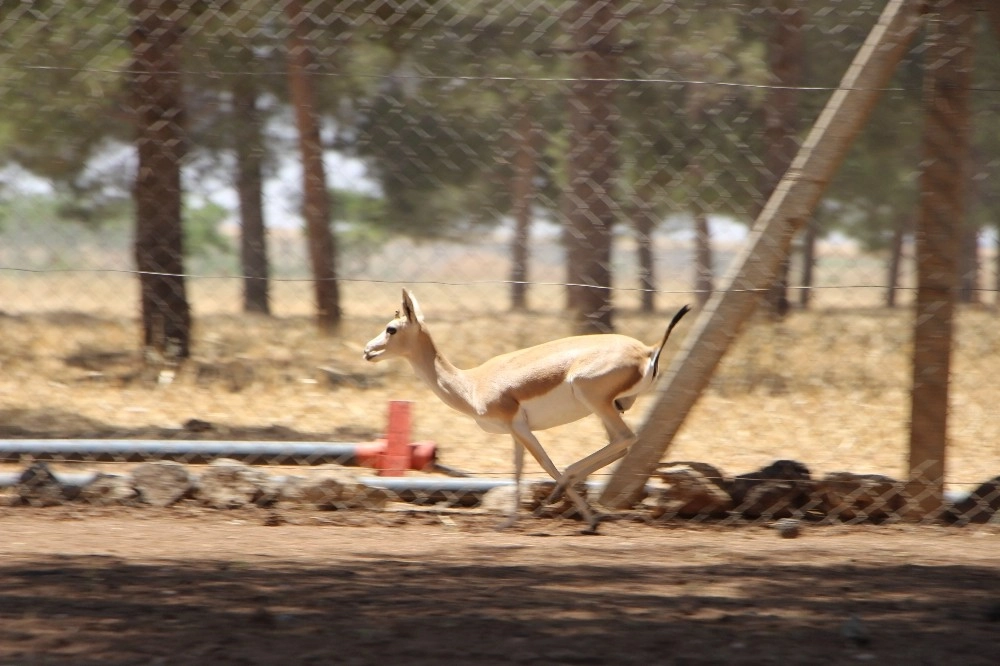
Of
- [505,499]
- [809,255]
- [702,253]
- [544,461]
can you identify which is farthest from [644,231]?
[809,255]

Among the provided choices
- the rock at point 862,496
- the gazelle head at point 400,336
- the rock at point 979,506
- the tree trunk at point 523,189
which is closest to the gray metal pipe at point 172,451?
the gazelle head at point 400,336

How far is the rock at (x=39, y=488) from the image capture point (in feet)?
18.1

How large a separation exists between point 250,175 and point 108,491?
1647 millimetres

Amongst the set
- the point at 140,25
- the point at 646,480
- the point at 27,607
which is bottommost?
the point at 27,607

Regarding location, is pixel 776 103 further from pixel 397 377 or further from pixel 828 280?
pixel 397 377

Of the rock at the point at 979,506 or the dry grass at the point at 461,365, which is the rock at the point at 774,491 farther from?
the dry grass at the point at 461,365

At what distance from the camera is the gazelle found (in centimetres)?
527

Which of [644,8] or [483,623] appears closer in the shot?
[483,623]

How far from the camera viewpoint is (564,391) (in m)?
5.35

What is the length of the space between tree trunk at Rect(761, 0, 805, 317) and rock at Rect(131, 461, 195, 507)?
2.85 meters

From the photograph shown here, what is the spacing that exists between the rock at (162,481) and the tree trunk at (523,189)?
5.87ft

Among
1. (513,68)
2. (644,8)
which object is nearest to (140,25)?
(513,68)

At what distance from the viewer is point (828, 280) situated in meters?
6.02

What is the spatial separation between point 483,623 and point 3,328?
7.74 meters
